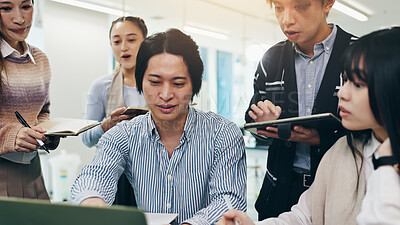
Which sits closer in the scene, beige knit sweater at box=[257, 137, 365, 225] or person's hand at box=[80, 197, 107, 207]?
beige knit sweater at box=[257, 137, 365, 225]

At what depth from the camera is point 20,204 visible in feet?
2.10

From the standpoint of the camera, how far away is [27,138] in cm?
168

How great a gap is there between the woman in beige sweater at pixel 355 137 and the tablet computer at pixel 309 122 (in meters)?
0.08

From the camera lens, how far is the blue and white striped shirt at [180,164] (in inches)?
52.7

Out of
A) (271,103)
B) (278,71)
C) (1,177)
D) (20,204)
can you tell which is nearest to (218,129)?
(271,103)

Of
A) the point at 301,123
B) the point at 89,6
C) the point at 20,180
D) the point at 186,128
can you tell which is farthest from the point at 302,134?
the point at 89,6

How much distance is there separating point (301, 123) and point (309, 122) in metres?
0.04

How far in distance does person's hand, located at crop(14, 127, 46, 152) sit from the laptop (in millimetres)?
1074

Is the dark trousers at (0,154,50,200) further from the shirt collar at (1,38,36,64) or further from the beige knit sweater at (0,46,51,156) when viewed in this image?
the shirt collar at (1,38,36,64)

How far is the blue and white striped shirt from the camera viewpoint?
1.34 metres

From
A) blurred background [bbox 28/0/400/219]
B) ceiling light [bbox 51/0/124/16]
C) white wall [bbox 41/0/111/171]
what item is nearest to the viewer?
blurred background [bbox 28/0/400/219]

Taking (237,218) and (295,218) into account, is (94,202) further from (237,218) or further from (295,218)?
(295,218)

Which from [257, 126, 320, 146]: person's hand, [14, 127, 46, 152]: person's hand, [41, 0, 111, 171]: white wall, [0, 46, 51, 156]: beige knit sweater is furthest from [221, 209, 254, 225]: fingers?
[41, 0, 111, 171]: white wall

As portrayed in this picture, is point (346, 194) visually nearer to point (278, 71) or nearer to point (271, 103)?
point (271, 103)
